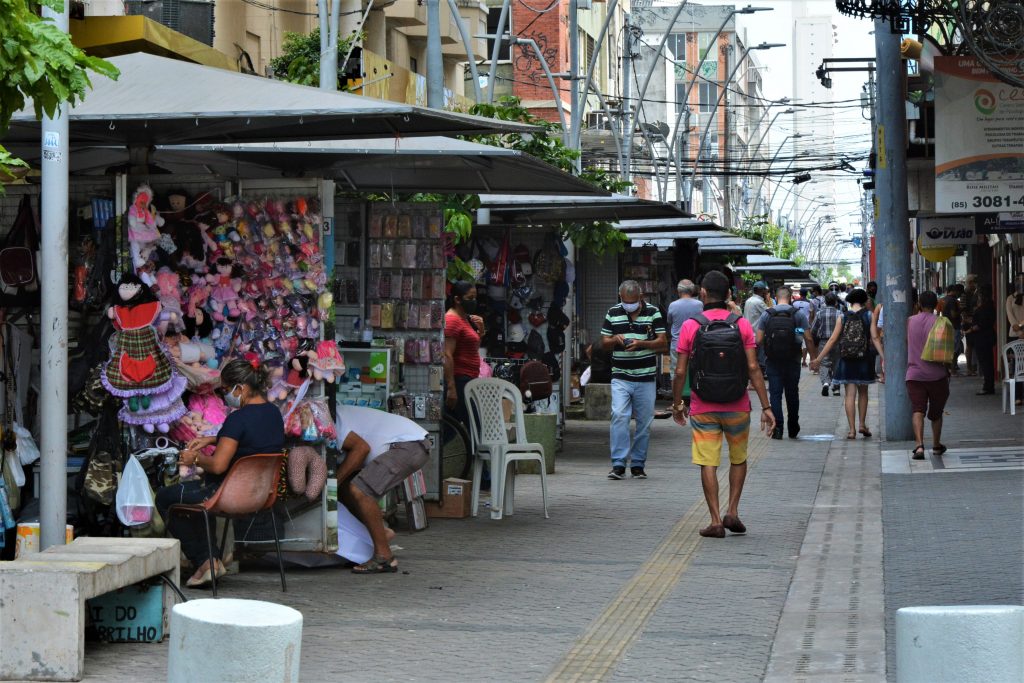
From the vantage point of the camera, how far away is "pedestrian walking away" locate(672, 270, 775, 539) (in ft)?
38.3

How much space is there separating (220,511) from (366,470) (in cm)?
142

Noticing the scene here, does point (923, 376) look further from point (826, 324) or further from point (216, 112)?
point (826, 324)

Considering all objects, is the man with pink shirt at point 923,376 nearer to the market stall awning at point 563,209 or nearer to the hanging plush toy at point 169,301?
the market stall awning at point 563,209

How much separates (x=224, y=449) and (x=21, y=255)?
7.11 feet

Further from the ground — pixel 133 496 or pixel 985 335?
pixel 985 335

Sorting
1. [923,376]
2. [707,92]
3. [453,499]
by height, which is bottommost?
[453,499]

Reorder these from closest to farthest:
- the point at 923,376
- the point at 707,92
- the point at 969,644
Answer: the point at 969,644
the point at 923,376
the point at 707,92

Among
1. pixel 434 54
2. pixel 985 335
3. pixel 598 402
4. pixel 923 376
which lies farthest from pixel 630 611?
pixel 985 335

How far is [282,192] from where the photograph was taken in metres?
10.7

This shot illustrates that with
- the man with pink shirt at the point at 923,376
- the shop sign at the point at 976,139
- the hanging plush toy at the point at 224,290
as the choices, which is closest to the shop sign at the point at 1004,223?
the shop sign at the point at 976,139

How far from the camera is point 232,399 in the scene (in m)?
10.4

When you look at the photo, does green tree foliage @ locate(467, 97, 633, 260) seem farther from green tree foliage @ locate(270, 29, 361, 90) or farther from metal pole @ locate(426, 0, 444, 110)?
green tree foliage @ locate(270, 29, 361, 90)

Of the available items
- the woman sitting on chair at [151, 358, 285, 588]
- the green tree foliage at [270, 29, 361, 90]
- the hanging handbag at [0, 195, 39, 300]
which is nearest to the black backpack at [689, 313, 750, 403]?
the woman sitting on chair at [151, 358, 285, 588]

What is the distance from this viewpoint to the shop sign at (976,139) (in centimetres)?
1730
